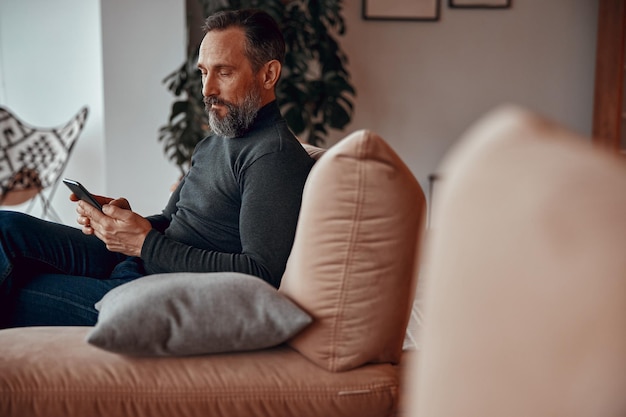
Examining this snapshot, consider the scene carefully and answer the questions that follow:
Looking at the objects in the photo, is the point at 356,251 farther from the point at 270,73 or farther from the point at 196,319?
the point at 270,73

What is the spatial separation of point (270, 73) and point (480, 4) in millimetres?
3246

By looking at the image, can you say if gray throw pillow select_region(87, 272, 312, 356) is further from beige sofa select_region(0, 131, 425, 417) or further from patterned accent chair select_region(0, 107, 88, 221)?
patterned accent chair select_region(0, 107, 88, 221)

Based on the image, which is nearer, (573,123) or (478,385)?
(478,385)

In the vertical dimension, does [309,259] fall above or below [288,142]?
below

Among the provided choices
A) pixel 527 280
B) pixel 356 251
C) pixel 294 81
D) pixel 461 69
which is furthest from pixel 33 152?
pixel 527 280

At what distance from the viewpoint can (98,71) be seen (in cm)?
490

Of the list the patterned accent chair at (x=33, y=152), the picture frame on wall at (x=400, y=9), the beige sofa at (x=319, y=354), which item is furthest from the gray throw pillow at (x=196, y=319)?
the picture frame on wall at (x=400, y=9)

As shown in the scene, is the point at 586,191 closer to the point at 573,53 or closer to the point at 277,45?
the point at 277,45

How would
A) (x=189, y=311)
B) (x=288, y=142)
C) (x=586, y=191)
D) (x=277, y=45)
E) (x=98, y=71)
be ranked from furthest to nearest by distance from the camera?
(x=98, y=71)
(x=277, y=45)
(x=288, y=142)
(x=189, y=311)
(x=586, y=191)

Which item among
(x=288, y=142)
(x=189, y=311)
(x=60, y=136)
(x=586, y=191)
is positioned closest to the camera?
(x=586, y=191)

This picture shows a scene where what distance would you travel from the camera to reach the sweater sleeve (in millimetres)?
1663

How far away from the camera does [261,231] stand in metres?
1.67

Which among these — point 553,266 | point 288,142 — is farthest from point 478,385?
point 288,142

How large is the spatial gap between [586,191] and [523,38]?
4.75 meters
